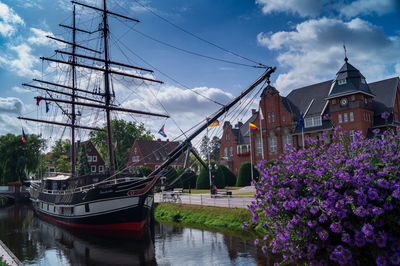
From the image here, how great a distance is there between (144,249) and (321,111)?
32531 millimetres

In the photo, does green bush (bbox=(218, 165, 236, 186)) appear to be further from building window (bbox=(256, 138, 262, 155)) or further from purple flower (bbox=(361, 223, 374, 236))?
purple flower (bbox=(361, 223, 374, 236))

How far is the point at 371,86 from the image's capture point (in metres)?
42.3

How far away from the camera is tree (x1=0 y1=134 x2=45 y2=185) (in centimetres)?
5791

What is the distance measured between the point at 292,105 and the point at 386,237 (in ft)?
140

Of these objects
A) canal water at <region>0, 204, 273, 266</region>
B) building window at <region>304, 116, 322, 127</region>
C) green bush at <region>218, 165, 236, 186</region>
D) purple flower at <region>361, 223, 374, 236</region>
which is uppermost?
building window at <region>304, 116, 322, 127</region>

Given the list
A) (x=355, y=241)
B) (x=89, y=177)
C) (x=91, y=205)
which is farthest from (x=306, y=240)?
(x=89, y=177)

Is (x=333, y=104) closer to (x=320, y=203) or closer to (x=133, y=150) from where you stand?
(x=320, y=203)

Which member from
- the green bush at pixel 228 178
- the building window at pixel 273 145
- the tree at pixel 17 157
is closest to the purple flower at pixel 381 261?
the green bush at pixel 228 178

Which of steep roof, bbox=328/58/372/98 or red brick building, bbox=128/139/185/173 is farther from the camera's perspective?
red brick building, bbox=128/139/185/173

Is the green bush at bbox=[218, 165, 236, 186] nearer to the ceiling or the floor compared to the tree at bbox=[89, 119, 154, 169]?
nearer to the floor

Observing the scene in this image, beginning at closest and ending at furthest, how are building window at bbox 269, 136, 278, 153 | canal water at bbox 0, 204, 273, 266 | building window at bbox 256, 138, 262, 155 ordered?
canal water at bbox 0, 204, 273, 266
building window at bbox 269, 136, 278, 153
building window at bbox 256, 138, 262, 155

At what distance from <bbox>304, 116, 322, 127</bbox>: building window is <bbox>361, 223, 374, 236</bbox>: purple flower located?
125ft

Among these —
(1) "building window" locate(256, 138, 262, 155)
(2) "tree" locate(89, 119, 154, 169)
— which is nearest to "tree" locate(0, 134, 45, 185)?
(2) "tree" locate(89, 119, 154, 169)

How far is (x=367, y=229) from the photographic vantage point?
5.16 m
